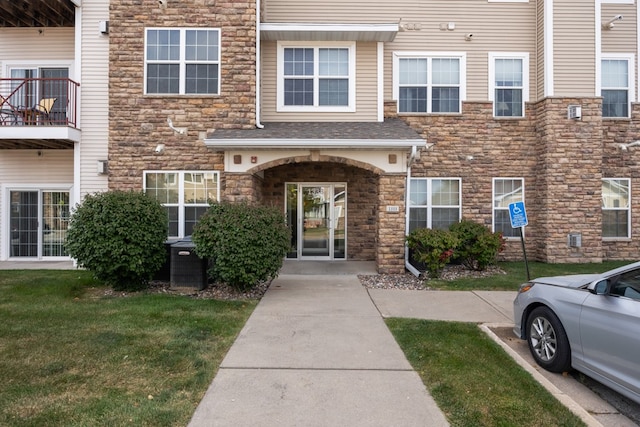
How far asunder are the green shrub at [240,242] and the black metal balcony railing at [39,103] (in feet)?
19.2

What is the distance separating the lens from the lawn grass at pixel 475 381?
3400 millimetres

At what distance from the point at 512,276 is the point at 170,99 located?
9.83 meters

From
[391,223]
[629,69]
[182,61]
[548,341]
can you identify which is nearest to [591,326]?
[548,341]

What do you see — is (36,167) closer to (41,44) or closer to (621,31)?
(41,44)

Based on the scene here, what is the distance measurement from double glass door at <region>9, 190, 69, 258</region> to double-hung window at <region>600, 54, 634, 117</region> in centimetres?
1683

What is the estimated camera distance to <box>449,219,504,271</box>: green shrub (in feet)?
33.1

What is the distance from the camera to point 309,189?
1233 centimetres

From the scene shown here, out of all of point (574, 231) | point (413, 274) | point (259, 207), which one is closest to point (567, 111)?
point (574, 231)

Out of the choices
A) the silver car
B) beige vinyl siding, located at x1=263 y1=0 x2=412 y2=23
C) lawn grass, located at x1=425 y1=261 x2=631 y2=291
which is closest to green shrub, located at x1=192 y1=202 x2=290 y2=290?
lawn grass, located at x1=425 y1=261 x2=631 y2=291

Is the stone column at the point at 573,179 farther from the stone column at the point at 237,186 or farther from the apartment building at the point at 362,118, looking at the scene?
the stone column at the point at 237,186

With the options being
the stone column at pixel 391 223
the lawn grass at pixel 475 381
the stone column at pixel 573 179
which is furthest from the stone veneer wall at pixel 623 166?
the lawn grass at pixel 475 381

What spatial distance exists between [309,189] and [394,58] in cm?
473

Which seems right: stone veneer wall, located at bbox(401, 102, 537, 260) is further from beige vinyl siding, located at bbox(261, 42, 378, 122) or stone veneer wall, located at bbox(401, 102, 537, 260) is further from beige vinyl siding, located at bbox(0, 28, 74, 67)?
beige vinyl siding, located at bbox(0, 28, 74, 67)

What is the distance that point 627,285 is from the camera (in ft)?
12.4
